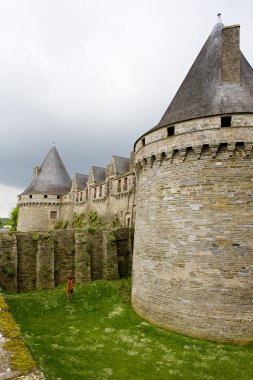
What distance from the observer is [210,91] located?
1298 cm

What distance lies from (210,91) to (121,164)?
1799cm

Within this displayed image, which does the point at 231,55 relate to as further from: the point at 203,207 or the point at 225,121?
the point at 203,207

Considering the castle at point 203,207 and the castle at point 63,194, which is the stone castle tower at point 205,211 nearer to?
the castle at point 203,207

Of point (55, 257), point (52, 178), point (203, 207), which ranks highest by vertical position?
point (52, 178)

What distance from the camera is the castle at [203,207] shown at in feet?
36.4

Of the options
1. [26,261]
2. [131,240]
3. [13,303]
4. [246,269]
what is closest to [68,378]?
[246,269]

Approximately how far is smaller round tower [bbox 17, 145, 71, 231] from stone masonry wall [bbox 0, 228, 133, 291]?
866 inches

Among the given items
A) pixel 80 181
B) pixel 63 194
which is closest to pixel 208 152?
pixel 80 181

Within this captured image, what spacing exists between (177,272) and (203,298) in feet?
4.17

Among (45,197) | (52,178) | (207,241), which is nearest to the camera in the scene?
(207,241)

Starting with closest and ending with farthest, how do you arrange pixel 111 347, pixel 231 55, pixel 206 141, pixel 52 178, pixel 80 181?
pixel 111 347 < pixel 206 141 < pixel 231 55 < pixel 80 181 < pixel 52 178

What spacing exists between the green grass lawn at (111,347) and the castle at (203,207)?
0.86m

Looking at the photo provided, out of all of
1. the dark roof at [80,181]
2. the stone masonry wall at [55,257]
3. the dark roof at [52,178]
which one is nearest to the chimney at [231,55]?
the stone masonry wall at [55,257]

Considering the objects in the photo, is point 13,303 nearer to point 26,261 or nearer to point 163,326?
point 26,261
